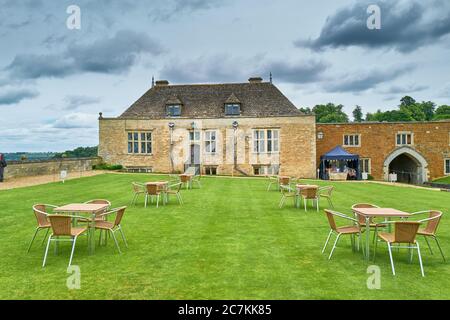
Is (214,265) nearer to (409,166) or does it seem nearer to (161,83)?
(161,83)

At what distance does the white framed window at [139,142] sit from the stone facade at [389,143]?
53.3 feet

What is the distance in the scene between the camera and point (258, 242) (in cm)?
825

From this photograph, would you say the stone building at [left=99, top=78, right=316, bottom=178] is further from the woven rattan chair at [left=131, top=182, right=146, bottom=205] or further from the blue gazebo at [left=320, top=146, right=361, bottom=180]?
the woven rattan chair at [left=131, top=182, right=146, bottom=205]

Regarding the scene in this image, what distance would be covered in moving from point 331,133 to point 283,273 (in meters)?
33.1

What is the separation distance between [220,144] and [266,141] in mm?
4247

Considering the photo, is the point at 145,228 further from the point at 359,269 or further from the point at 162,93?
the point at 162,93

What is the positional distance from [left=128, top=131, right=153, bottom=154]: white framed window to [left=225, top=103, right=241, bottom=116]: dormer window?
7.62m

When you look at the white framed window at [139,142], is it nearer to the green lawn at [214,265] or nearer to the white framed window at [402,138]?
the white framed window at [402,138]

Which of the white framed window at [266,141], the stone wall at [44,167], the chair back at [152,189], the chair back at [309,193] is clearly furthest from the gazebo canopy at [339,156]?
the chair back at [152,189]

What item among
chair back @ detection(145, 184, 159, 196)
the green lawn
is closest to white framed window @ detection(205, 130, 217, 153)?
chair back @ detection(145, 184, 159, 196)

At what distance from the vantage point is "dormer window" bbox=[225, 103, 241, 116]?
36.2 metres

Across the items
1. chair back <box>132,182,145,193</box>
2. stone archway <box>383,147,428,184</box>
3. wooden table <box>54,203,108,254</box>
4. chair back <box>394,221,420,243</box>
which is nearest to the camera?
chair back <box>394,221,420,243</box>

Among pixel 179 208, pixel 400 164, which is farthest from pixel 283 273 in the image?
pixel 400 164

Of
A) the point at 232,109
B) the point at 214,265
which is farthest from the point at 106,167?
the point at 214,265
